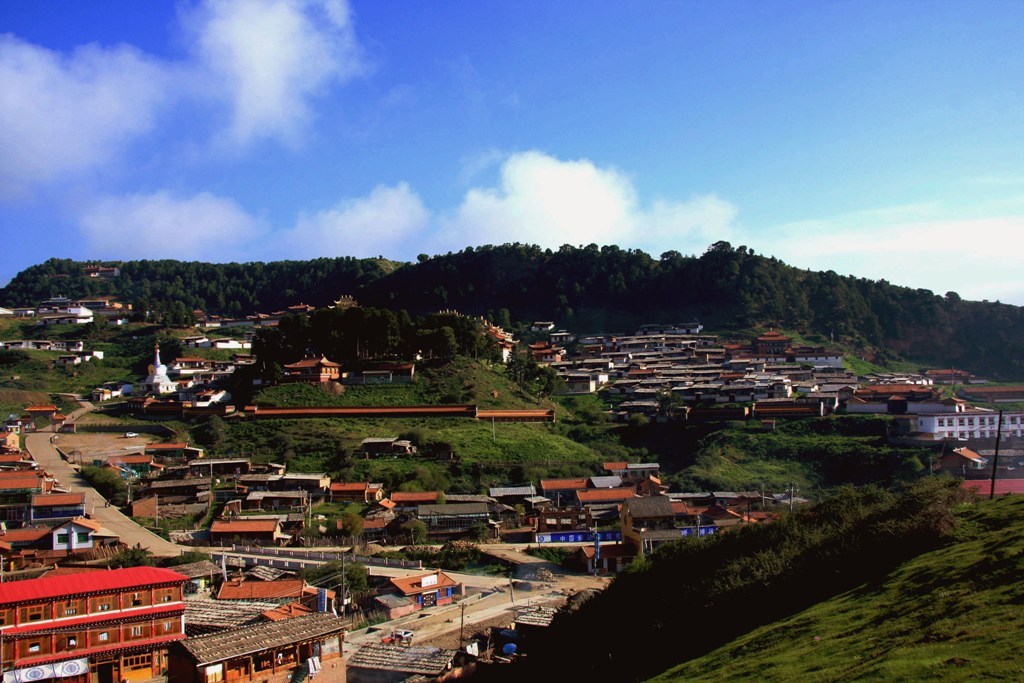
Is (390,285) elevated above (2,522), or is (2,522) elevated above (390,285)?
(390,285)

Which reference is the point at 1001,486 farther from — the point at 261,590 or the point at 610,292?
the point at 610,292

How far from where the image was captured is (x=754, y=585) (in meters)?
17.8

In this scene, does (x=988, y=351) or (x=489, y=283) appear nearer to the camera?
(x=988, y=351)

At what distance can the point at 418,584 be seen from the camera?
28984 mm

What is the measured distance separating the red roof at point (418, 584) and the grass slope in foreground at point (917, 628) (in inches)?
599

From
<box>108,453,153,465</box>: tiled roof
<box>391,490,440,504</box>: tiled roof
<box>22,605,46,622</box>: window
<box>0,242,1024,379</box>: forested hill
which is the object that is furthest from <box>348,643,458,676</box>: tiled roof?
<box>0,242,1024,379</box>: forested hill

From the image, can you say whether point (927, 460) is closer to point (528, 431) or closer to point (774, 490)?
point (774, 490)

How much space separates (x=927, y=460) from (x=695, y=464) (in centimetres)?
1151

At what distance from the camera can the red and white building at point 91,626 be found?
2091 cm

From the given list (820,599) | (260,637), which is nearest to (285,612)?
(260,637)

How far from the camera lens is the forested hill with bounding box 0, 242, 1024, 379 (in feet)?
270

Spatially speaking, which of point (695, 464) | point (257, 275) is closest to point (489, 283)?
point (257, 275)

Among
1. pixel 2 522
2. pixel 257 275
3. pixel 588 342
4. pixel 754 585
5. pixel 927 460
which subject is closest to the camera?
pixel 754 585

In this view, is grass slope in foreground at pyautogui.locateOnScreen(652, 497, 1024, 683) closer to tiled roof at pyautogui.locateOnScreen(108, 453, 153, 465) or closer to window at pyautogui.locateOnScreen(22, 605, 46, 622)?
window at pyautogui.locateOnScreen(22, 605, 46, 622)
